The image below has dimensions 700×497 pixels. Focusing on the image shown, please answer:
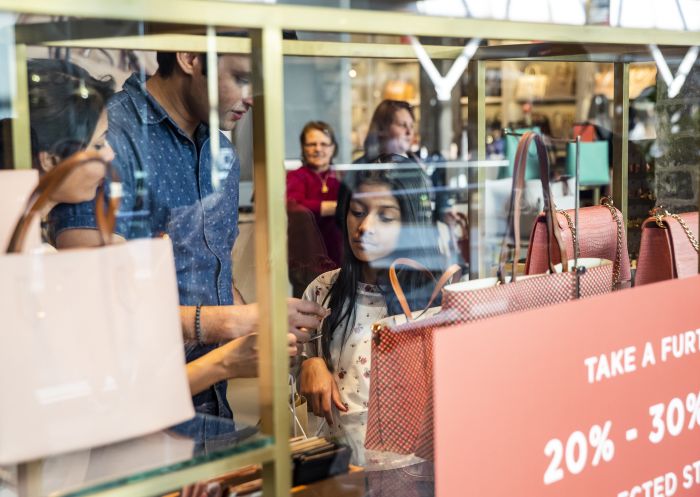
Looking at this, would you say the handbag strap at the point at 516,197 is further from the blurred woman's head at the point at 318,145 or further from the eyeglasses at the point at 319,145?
the eyeglasses at the point at 319,145

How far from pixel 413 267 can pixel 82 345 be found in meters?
1.04

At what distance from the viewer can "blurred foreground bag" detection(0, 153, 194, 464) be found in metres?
0.89

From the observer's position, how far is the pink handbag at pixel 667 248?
160 centimetres

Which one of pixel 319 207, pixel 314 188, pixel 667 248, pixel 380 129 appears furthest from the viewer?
pixel 380 129

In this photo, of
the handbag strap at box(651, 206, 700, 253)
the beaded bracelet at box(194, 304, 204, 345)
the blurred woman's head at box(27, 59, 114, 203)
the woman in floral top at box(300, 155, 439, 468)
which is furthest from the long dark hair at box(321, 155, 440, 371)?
the blurred woman's head at box(27, 59, 114, 203)

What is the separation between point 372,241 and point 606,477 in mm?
912

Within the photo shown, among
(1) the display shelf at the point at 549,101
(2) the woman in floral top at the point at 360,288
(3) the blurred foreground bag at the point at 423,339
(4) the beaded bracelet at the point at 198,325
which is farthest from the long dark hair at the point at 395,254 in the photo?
(1) the display shelf at the point at 549,101

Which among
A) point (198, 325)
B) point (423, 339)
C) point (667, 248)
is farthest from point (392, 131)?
point (198, 325)

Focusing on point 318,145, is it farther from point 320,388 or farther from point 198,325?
point 198,325

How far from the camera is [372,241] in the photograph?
210cm

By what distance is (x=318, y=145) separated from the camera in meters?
3.58

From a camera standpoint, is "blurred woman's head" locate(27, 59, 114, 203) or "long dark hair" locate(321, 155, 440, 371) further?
"long dark hair" locate(321, 155, 440, 371)

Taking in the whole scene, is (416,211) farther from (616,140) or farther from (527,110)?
(527,110)

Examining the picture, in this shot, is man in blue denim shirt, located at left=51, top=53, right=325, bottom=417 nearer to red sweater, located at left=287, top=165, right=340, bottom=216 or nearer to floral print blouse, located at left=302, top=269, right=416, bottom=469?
floral print blouse, located at left=302, top=269, right=416, bottom=469
